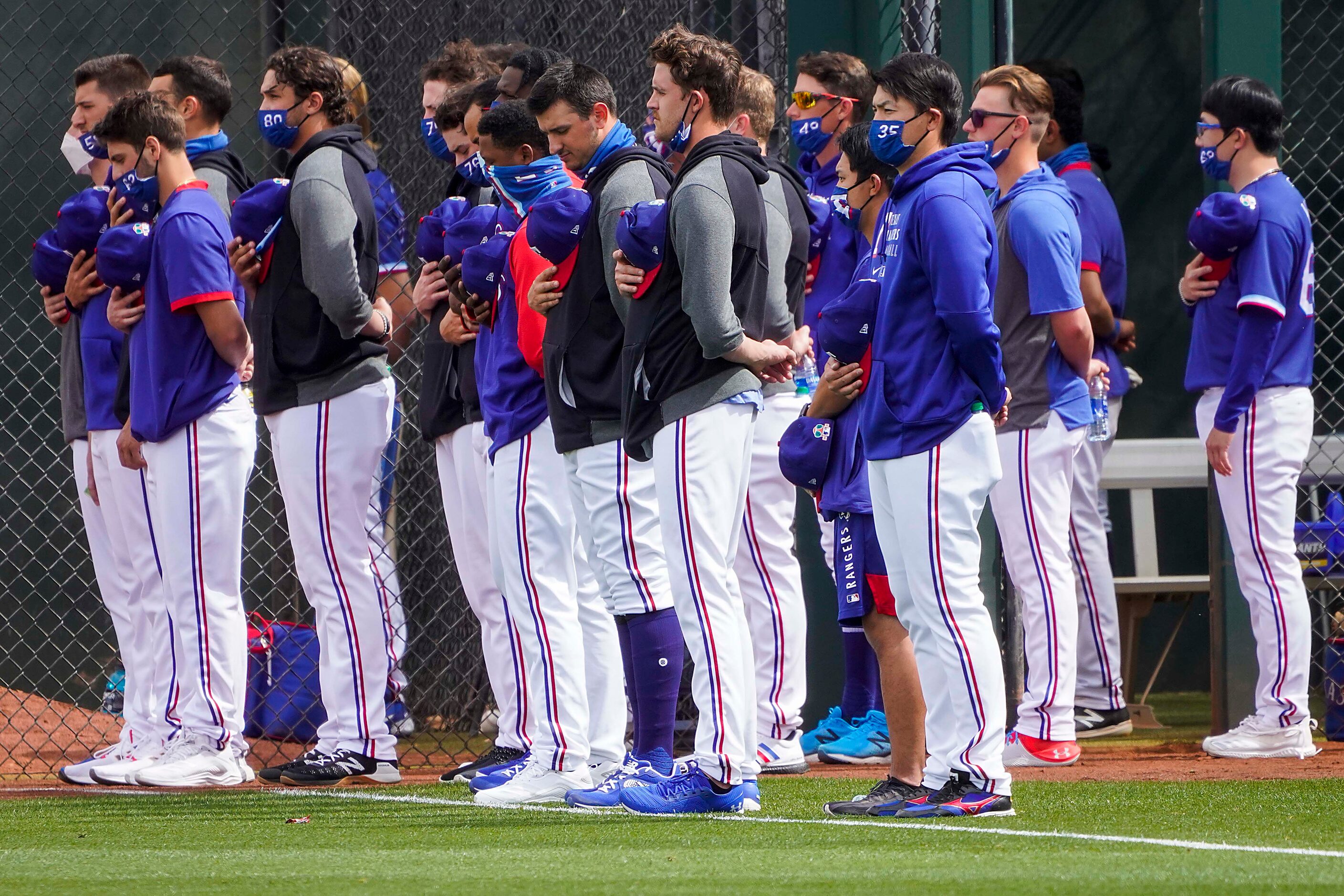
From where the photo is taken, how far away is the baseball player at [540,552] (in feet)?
17.0

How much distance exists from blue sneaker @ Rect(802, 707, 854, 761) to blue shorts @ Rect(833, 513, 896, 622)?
1471mm

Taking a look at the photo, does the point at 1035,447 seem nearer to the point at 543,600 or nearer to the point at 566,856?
the point at 543,600

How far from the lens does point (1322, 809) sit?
4836mm

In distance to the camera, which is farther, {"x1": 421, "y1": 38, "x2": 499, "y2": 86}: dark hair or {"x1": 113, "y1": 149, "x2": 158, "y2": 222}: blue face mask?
{"x1": 421, "y1": 38, "x2": 499, "y2": 86}: dark hair

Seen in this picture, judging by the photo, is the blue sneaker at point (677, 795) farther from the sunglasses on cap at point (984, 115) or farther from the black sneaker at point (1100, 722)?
the black sneaker at point (1100, 722)

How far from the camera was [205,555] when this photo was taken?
5887 mm

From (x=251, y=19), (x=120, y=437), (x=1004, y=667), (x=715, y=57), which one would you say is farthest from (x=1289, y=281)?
(x=251, y=19)

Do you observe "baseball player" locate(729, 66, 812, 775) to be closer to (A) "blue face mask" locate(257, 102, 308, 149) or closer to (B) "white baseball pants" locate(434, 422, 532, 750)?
(B) "white baseball pants" locate(434, 422, 532, 750)

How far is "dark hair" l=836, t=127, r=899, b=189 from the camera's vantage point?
17.7 ft

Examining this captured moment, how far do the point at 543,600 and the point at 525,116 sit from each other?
53.8 inches

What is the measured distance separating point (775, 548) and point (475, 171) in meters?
1.60

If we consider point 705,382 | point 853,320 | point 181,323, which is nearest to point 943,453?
point 853,320

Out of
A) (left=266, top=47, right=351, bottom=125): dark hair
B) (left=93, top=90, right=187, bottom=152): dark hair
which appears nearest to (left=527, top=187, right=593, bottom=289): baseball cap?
(left=266, top=47, right=351, bottom=125): dark hair

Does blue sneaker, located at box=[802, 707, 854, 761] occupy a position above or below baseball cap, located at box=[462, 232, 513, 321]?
below
